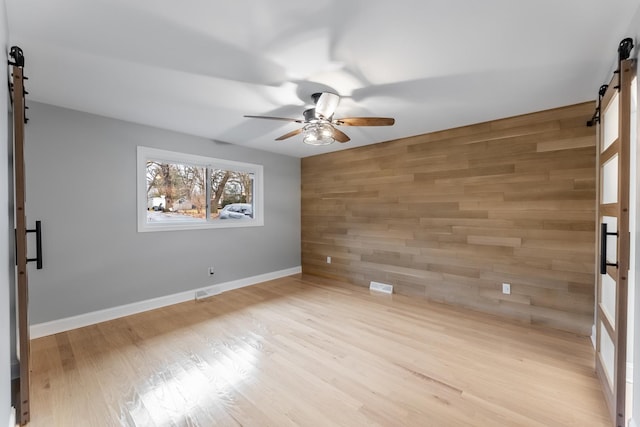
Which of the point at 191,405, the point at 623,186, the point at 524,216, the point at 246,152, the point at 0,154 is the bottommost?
the point at 191,405

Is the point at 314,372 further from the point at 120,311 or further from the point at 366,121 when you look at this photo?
the point at 120,311

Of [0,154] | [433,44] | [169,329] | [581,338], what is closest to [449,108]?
[433,44]

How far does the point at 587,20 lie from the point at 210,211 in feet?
14.0

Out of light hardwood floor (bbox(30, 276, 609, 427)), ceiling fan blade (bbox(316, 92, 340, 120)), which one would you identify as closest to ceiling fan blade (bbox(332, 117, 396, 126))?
ceiling fan blade (bbox(316, 92, 340, 120))

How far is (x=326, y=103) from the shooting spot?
247 centimetres

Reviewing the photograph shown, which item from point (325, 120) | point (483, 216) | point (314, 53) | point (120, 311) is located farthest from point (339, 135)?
point (120, 311)

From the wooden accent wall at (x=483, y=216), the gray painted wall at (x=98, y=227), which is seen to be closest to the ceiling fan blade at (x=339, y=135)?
the wooden accent wall at (x=483, y=216)

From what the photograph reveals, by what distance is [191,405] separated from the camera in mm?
1781

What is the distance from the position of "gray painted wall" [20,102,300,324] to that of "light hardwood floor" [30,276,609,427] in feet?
1.33

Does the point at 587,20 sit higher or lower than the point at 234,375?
higher

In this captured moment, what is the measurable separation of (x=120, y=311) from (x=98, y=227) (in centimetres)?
102

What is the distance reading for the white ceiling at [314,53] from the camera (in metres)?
1.49

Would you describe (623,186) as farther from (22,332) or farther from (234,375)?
(22,332)

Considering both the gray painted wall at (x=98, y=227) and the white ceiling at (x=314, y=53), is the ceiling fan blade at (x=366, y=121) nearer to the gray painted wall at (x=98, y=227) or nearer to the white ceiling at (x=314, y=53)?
the white ceiling at (x=314, y=53)
